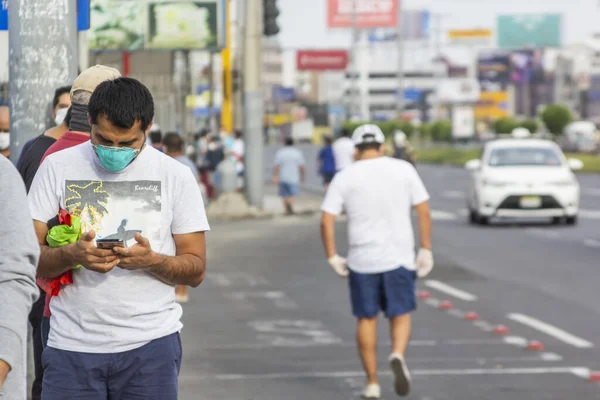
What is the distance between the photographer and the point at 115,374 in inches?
189

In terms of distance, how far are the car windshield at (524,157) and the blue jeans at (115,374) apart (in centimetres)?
2155

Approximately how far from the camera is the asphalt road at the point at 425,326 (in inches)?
371

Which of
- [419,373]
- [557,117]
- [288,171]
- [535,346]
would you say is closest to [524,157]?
[288,171]

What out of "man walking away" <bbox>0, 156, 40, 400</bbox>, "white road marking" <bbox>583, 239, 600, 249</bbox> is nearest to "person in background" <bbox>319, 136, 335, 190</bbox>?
"white road marking" <bbox>583, 239, 600, 249</bbox>

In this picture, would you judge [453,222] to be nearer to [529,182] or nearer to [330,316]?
[529,182]

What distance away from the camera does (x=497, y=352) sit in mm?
10750

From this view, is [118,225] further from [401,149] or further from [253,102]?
[253,102]

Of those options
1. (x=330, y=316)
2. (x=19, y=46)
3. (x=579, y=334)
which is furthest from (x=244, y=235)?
(x=19, y=46)

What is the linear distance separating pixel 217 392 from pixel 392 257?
1302mm

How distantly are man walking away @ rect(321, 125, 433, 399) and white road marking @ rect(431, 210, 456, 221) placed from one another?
18395 mm

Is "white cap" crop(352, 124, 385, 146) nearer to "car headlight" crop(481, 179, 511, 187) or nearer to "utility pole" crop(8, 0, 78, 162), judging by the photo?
"utility pole" crop(8, 0, 78, 162)

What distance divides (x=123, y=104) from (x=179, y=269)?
548 mm

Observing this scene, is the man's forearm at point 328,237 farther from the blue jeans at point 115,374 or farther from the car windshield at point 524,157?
the car windshield at point 524,157

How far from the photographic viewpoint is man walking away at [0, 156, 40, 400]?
11.5 ft
